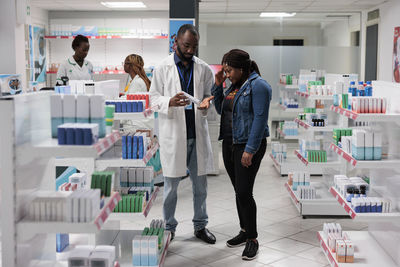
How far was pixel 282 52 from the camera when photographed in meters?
11.5

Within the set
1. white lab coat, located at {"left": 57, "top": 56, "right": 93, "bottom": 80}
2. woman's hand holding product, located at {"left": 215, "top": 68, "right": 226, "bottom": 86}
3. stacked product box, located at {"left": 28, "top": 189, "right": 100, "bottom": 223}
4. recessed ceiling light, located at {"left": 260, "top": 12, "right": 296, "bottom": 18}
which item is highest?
recessed ceiling light, located at {"left": 260, "top": 12, "right": 296, "bottom": 18}

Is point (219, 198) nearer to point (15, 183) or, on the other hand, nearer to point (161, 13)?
point (15, 183)

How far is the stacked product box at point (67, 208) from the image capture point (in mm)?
2461

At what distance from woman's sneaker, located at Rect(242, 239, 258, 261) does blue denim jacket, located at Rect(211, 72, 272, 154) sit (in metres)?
0.84

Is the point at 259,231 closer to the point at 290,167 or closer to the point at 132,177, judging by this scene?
the point at 132,177

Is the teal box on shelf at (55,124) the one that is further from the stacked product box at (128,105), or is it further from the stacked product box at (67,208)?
the stacked product box at (128,105)

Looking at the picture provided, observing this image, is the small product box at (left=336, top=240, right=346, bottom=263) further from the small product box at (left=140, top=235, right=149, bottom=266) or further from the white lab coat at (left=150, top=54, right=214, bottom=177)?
the small product box at (left=140, top=235, right=149, bottom=266)

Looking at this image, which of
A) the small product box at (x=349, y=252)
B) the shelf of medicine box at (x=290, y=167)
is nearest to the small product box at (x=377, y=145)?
the small product box at (x=349, y=252)

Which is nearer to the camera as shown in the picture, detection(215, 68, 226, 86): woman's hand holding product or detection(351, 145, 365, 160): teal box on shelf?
detection(351, 145, 365, 160): teal box on shelf

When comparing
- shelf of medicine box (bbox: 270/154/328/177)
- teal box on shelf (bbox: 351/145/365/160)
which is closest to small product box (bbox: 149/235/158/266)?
teal box on shelf (bbox: 351/145/365/160)

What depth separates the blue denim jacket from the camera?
13.1 feet

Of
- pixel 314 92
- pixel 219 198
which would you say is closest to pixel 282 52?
pixel 314 92

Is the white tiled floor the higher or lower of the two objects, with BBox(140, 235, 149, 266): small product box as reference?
lower

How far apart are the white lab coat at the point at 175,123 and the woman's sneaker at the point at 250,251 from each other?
73cm
